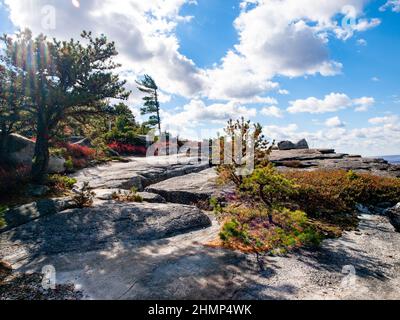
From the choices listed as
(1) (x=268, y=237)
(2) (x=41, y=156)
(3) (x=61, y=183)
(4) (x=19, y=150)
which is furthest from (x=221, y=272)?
(4) (x=19, y=150)

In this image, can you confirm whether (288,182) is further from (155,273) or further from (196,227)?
(155,273)

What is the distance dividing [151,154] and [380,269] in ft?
90.6

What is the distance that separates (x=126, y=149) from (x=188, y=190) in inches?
756

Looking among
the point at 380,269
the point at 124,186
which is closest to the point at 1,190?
the point at 124,186

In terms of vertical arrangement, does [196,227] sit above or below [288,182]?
below

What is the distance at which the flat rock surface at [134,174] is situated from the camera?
14703mm

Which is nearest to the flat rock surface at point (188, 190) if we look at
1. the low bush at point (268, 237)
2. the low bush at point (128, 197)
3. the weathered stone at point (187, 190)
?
the weathered stone at point (187, 190)

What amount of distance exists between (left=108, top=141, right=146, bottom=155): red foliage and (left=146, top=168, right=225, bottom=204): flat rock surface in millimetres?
16408

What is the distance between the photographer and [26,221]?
8.45m

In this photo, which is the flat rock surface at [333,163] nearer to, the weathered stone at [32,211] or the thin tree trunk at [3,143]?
the weathered stone at [32,211]

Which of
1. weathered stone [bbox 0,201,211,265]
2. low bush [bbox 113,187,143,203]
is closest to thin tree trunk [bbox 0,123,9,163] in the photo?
low bush [bbox 113,187,143,203]

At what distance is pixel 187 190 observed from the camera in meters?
13.3

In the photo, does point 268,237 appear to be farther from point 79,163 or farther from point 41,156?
point 79,163

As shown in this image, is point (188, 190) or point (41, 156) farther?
point (188, 190)
